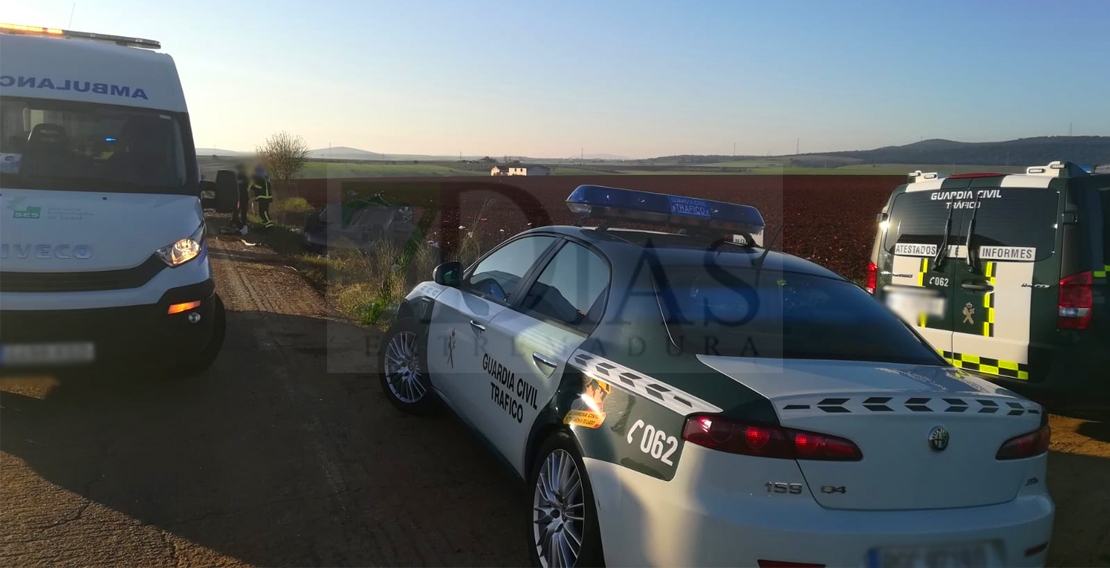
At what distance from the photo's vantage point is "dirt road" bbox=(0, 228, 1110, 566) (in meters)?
3.66

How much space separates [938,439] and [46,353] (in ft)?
17.1

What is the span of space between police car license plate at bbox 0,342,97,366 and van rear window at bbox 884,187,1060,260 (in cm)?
613

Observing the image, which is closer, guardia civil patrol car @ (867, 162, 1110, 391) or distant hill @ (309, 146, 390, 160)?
guardia civil patrol car @ (867, 162, 1110, 391)

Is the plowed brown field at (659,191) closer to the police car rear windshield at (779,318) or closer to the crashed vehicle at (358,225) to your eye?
the crashed vehicle at (358,225)

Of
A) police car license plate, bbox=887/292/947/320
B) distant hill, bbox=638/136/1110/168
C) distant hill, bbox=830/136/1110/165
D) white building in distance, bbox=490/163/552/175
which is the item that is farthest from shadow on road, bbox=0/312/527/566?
distant hill, bbox=638/136/1110/168

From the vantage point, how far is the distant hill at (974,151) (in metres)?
10.6

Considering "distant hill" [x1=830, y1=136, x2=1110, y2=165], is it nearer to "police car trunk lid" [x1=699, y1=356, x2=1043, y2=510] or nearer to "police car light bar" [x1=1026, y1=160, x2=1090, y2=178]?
"police car light bar" [x1=1026, y1=160, x2=1090, y2=178]

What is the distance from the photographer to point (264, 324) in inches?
344

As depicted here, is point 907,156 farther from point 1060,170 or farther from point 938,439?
point 938,439

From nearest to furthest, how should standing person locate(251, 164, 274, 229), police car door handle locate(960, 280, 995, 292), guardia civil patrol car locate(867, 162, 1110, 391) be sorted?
guardia civil patrol car locate(867, 162, 1110, 391), police car door handle locate(960, 280, 995, 292), standing person locate(251, 164, 274, 229)

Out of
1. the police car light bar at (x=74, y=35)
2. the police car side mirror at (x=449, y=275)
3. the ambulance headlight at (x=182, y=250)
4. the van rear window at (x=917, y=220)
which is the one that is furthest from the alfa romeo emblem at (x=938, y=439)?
the police car light bar at (x=74, y=35)

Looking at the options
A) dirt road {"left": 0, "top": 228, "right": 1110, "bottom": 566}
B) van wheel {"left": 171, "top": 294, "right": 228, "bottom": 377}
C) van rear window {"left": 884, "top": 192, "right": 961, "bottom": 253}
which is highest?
van rear window {"left": 884, "top": 192, "right": 961, "bottom": 253}

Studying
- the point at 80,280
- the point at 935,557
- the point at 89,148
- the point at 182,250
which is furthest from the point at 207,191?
the point at 935,557

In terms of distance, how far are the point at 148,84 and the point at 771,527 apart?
20.2ft
